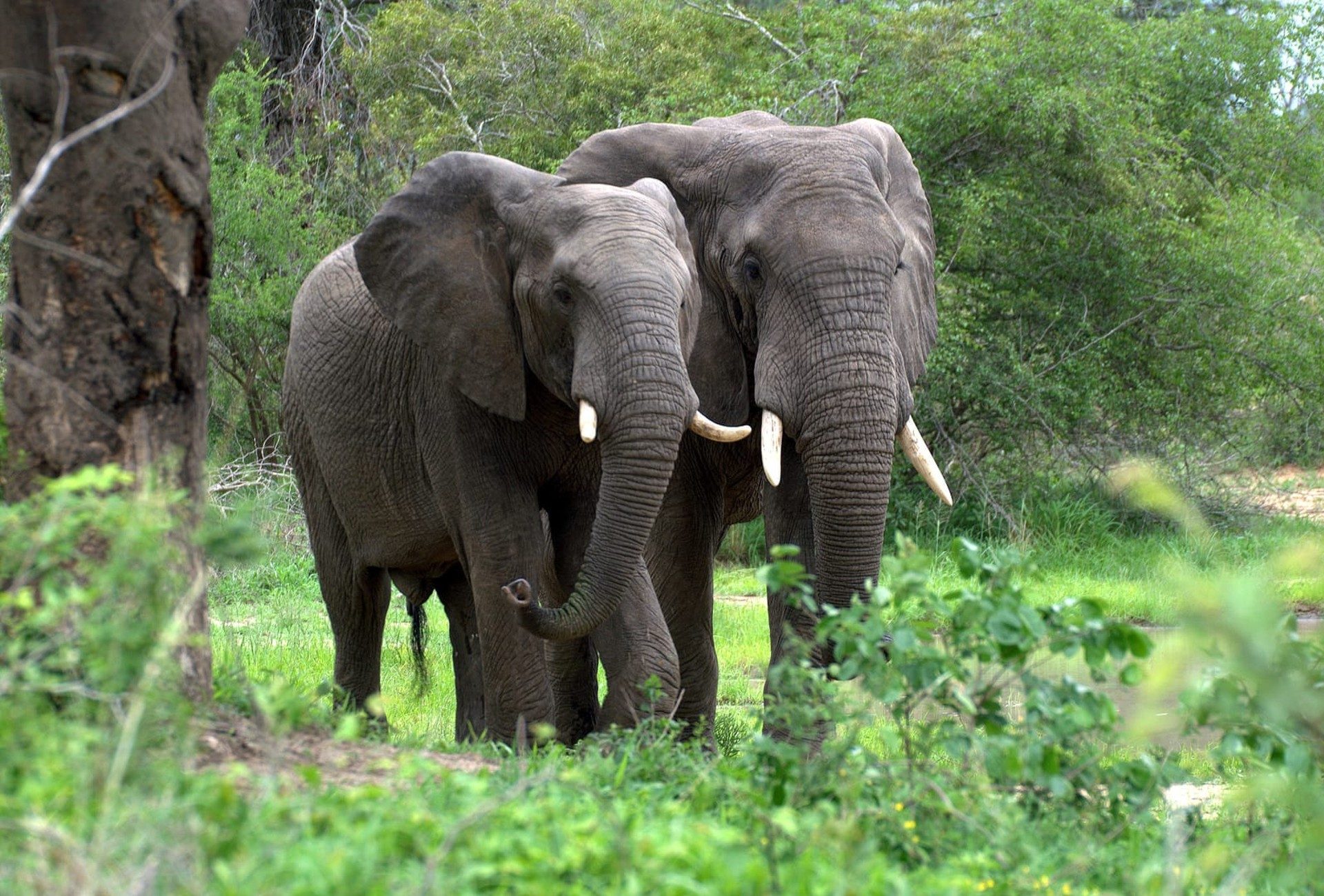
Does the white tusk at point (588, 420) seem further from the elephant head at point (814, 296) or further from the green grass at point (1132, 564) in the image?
the green grass at point (1132, 564)

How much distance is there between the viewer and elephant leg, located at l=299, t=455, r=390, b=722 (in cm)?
753

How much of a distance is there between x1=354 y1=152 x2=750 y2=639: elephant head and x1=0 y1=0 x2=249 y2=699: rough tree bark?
1640mm

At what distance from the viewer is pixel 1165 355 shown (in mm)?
14445

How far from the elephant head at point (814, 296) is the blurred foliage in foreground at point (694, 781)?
1488 millimetres

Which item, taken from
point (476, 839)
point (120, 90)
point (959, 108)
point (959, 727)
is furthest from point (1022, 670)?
point (959, 108)

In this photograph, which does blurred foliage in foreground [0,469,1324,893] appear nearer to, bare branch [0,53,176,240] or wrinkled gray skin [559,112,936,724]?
bare branch [0,53,176,240]

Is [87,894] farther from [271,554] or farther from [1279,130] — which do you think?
[1279,130]

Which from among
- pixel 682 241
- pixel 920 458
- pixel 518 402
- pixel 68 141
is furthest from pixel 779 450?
pixel 68 141

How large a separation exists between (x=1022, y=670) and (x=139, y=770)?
6.83ft

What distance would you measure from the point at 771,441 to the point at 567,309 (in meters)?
0.96

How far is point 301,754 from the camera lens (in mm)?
3955

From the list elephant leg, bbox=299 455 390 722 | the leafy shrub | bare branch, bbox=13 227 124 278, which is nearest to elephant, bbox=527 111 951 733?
elephant leg, bbox=299 455 390 722

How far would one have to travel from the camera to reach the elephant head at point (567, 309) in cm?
541

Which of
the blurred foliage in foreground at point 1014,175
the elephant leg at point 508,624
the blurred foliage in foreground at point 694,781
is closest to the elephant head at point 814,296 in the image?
the elephant leg at point 508,624
